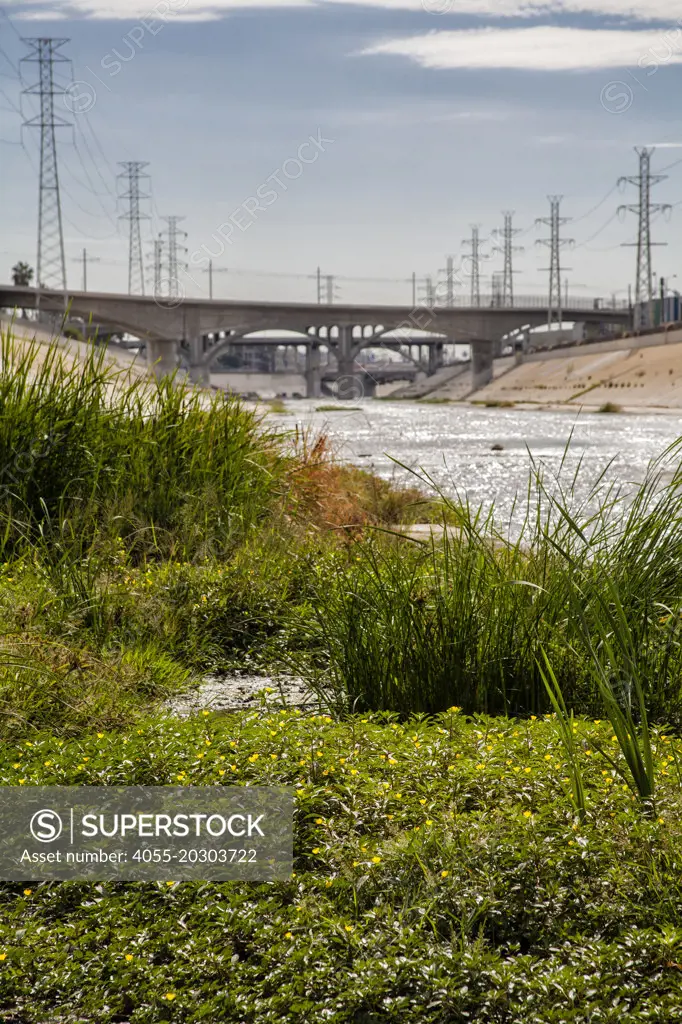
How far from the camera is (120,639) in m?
5.95

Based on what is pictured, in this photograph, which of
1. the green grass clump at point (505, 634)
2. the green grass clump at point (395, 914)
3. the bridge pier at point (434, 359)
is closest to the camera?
the green grass clump at point (395, 914)

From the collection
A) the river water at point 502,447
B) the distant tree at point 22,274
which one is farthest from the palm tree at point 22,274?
the river water at point 502,447

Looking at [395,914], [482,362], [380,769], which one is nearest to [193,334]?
[482,362]

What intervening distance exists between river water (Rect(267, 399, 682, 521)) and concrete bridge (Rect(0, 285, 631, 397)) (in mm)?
40133

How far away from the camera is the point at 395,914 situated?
123 inches

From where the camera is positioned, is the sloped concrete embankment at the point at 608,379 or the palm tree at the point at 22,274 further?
the palm tree at the point at 22,274

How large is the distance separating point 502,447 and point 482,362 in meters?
74.1

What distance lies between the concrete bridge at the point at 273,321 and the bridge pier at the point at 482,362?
0.09 metres

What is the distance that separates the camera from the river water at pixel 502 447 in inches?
658

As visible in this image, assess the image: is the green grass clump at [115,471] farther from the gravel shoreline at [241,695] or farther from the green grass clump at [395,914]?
the green grass clump at [395,914]

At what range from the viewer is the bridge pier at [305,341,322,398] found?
119m

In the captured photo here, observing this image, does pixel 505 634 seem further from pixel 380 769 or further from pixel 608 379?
pixel 608 379

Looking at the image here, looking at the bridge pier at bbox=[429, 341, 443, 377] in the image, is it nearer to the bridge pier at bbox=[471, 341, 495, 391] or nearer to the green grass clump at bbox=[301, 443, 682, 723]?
the bridge pier at bbox=[471, 341, 495, 391]

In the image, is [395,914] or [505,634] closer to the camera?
[395,914]
